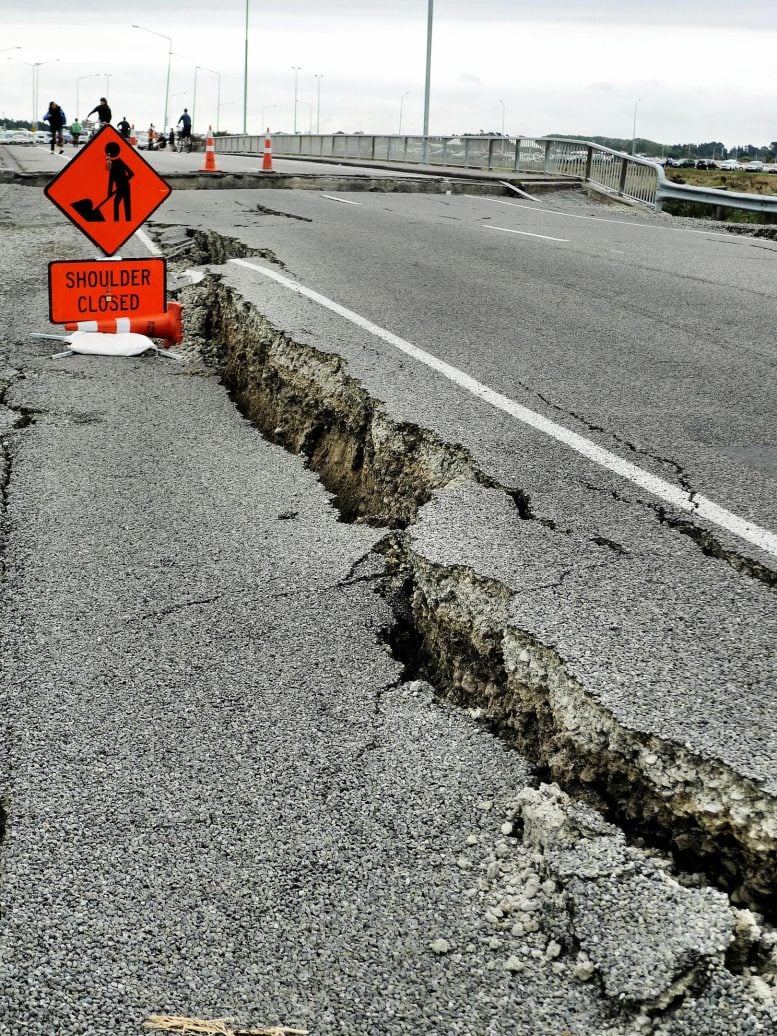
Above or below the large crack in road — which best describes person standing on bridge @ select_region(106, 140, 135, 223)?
above

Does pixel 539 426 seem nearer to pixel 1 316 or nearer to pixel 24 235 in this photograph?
pixel 1 316

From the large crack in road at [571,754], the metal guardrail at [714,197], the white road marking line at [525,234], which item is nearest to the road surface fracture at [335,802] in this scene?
the large crack in road at [571,754]

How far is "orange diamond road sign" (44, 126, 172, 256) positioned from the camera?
812cm

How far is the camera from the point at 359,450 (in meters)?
5.27

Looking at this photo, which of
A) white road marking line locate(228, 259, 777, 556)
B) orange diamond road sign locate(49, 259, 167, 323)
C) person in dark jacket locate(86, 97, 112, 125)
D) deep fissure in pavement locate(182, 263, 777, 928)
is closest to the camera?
deep fissure in pavement locate(182, 263, 777, 928)

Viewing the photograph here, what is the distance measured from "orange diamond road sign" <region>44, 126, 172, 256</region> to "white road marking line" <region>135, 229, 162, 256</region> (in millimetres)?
2416

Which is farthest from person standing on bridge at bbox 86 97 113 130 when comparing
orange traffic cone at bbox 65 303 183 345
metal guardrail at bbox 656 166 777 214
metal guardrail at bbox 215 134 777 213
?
orange traffic cone at bbox 65 303 183 345

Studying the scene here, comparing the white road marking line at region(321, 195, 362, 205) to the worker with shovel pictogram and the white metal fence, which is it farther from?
the worker with shovel pictogram

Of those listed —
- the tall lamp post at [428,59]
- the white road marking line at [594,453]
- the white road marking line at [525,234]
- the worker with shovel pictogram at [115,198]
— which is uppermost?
the tall lamp post at [428,59]

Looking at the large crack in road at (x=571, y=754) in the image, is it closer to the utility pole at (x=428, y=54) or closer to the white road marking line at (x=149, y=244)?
the white road marking line at (x=149, y=244)

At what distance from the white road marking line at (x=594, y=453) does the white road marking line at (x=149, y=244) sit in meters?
4.43

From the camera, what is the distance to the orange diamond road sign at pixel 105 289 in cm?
756

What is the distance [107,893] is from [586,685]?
1.32 metres

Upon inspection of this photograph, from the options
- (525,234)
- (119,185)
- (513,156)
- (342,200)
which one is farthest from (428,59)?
(119,185)
